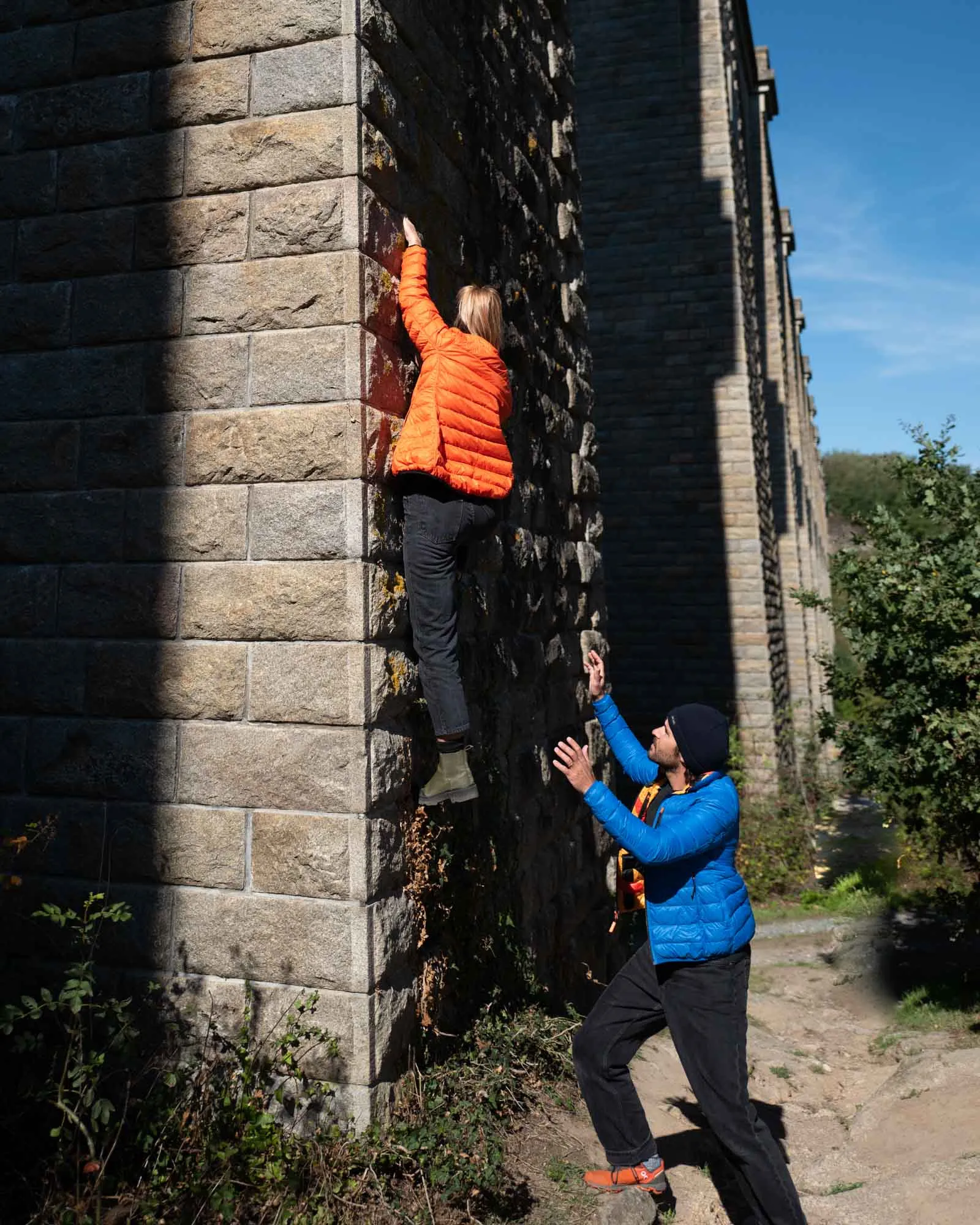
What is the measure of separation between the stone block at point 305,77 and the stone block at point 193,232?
0.32 meters

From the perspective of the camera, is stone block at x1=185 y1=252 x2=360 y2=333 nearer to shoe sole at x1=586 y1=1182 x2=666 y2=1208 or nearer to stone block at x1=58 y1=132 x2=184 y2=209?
stone block at x1=58 y1=132 x2=184 y2=209

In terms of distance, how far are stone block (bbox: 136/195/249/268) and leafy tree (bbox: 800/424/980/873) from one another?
4.45m

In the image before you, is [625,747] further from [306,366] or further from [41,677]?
[41,677]

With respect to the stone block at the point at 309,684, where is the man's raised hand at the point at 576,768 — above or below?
below

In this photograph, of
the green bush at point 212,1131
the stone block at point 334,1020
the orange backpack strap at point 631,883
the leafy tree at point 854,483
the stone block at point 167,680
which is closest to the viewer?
the green bush at point 212,1131

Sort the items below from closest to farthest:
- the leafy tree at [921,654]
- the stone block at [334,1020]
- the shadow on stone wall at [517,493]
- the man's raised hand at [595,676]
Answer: the stone block at [334,1020]
the shadow on stone wall at [517,493]
the man's raised hand at [595,676]
the leafy tree at [921,654]

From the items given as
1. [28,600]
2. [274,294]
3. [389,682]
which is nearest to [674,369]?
[274,294]

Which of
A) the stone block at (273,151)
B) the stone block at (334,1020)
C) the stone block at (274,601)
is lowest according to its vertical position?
the stone block at (334,1020)

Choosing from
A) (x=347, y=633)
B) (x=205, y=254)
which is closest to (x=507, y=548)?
(x=347, y=633)

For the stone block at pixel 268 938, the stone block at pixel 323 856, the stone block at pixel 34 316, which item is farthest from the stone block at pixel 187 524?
the stone block at pixel 268 938

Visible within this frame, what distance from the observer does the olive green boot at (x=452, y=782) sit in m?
3.23

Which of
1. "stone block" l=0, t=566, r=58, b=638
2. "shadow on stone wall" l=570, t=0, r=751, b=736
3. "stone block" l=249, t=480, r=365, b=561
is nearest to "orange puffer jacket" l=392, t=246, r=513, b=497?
"stone block" l=249, t=480, r=365, b=561

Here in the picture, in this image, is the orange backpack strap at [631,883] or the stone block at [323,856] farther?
the orange backpack strap at [631,883]

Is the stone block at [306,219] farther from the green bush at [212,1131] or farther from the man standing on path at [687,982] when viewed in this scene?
the green bush at [212,1131]
